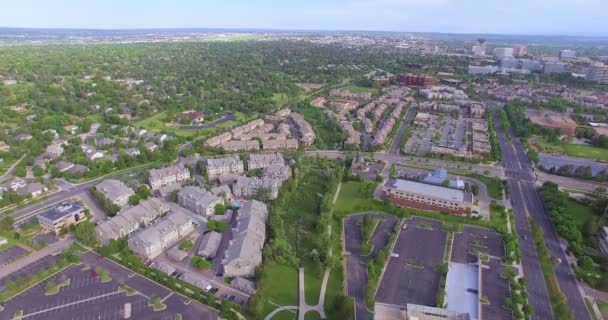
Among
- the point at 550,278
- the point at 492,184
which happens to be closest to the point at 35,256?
the point at 550,278

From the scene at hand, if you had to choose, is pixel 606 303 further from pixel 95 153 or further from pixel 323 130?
pixel 95 153

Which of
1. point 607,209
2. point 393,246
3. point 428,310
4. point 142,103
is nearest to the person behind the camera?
point 428,310

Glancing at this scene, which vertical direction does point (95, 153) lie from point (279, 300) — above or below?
above

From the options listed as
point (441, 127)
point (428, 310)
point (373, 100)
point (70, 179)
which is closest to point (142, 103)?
point (70, 179)

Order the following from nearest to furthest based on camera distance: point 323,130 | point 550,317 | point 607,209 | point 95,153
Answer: point 550,317 → point 607,209 → point 95,153 → point 323,130

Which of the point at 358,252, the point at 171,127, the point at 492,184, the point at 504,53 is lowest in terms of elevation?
the point at 358,252

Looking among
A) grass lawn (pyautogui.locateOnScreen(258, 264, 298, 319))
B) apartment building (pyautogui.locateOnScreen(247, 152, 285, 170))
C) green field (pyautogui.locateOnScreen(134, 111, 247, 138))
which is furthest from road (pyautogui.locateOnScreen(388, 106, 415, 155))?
grass lawn (pyautogui.locateOnScreen(258, 264, 298, 319))

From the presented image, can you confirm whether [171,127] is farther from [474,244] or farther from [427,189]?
[474,244]
